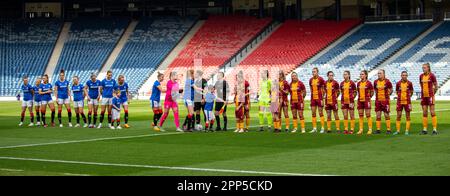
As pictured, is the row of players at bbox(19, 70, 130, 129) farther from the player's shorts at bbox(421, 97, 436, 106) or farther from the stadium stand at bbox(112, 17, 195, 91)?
the stadium stand at bbox(112, 17, 195, 91)

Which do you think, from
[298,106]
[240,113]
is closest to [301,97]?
[298,106]

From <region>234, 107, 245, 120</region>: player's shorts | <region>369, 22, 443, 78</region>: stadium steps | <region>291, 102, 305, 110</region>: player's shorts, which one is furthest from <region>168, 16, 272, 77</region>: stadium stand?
<region>291, 102, 305, 110</region>: player's shorts

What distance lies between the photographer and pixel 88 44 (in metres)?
73.8

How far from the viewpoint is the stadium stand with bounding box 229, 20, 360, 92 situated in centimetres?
6381

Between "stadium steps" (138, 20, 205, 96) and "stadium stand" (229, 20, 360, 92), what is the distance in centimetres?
708

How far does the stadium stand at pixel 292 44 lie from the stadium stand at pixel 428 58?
801cm

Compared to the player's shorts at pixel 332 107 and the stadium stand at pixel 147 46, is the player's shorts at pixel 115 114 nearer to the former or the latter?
the player's shorts at pixel 332 107

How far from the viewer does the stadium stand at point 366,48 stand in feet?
199

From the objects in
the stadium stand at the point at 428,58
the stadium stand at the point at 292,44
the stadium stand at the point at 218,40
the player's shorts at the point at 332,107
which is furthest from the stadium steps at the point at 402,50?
the player's shorts at the point at 332,107

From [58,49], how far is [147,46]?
28.4 feet

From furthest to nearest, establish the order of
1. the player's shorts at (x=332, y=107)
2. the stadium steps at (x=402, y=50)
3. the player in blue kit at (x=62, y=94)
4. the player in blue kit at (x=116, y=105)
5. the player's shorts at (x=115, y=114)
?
the stadium steps at (x=402, y=50) → the player in blue kit at (x=62, y=94) → the player's shorts at (x=115, y=114) → the player in blue kit at (x=116, y=105) → the player's shorts at (x=332, y=107)
